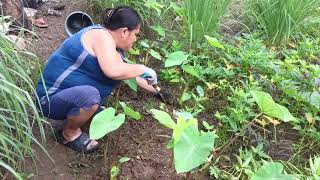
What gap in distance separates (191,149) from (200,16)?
5.25ft

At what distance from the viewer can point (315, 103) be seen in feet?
7.63

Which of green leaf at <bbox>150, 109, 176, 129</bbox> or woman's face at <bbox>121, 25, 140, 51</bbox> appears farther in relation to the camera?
woman's face at <bbox>121, 25, 140, 51</bbox>

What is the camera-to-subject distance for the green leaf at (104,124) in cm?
162

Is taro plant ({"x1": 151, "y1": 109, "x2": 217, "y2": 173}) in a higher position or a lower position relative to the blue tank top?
higher

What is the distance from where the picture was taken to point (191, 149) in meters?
1.49

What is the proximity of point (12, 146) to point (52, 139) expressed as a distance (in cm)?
39

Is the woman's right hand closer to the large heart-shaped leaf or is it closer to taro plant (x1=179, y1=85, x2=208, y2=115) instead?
taro plant (x1=179, y1=85, x2=208, y2=115)

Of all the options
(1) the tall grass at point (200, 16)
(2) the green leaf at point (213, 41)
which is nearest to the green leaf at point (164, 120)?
(2) the green leaf at point (213, 41)

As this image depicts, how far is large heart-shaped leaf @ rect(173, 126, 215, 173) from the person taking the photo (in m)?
1.45

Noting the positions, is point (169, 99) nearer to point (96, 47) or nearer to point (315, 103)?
point (96, 47)

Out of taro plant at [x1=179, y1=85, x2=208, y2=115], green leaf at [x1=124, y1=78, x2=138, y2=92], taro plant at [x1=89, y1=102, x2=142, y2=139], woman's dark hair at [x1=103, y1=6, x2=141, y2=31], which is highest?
woman's dark hair at [x1=103, y1=6, x2=141, y2=31]

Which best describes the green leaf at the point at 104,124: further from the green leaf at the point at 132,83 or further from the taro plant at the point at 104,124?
the green leaf at the point at 132,83

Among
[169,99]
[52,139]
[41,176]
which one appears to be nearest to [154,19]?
[169,99]

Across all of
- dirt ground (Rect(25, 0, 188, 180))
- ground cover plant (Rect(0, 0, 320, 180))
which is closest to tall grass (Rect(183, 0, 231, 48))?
ground cover plant (Rect(0, 0, 320, 180))
